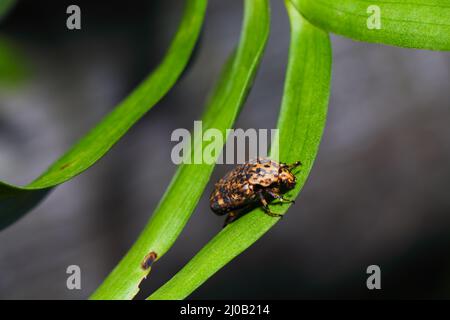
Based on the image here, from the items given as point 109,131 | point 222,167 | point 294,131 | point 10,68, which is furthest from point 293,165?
point 222,167

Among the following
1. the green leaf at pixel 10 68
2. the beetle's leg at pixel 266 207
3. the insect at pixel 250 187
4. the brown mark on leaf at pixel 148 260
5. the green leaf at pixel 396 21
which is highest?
the green leaf at pixel 10 68

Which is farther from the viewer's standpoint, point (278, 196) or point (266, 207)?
point (278, 196)

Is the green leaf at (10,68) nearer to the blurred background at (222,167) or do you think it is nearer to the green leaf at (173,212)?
the blurred background at (222,167)

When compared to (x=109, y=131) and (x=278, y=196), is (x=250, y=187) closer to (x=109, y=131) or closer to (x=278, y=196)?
(x=278, y=196)

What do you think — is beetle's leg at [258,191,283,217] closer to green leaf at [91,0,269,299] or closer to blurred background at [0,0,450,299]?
green leaf at [91,0,269,299]

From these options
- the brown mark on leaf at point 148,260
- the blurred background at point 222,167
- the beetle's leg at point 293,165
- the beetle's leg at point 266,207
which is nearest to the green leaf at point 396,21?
the beetle's leg at point 293,165
